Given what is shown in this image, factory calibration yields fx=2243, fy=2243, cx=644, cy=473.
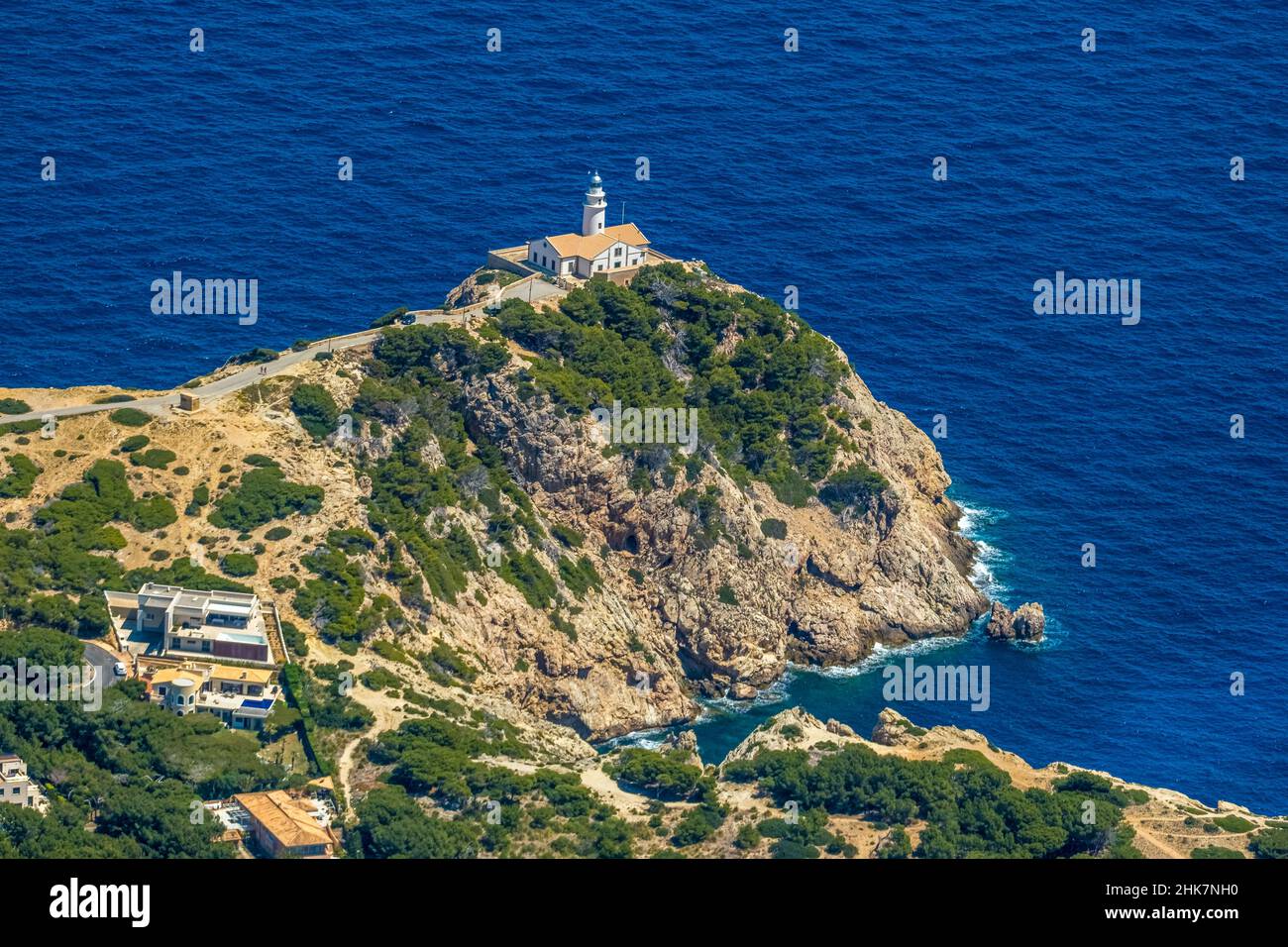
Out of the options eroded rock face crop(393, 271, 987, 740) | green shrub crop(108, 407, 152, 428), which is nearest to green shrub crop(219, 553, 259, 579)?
green shrub crop(108, 407, 152, 428)

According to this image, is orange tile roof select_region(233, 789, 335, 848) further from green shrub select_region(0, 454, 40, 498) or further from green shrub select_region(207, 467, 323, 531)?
green shrub select_region(0, 454, 40, 498)

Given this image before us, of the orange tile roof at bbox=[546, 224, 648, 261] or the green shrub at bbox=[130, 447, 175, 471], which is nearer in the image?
the green shrub at bbox=[130, 447, 175, 471]

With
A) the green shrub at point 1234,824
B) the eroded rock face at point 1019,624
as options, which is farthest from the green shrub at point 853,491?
the green shrub at point 1234,824

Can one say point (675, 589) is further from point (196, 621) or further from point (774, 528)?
point (196, 621)

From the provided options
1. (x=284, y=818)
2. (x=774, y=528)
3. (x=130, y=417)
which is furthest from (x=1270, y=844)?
(x=130, y=417)

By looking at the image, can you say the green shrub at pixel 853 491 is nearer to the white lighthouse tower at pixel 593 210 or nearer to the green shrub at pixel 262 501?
the white lighthouse tower at pixel 593 210

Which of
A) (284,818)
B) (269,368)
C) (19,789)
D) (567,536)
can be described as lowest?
(284,818)
